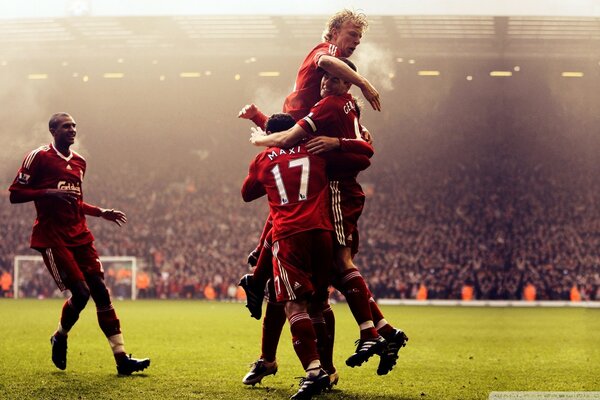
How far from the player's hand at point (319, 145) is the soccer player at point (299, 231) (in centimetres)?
5

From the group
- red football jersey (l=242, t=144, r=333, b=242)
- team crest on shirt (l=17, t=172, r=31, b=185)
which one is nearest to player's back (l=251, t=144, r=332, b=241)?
red football jersey (l=242, t=144, r=333, b=242)

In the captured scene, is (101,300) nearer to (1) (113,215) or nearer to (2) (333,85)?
(1) (113,215)

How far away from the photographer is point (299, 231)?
5.52 m

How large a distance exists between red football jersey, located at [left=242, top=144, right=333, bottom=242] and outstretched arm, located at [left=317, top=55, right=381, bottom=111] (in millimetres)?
561

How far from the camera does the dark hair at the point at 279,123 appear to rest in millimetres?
5879

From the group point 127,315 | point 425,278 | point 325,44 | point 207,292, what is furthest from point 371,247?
point 325,44

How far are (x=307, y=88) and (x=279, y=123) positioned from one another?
1.88ft

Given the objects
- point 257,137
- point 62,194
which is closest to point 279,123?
point 257,137

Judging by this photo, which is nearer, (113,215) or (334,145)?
(334,145)

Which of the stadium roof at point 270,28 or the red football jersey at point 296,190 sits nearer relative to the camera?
the red football jersey at point 296,190

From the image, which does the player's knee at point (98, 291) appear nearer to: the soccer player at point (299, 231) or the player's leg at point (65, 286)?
the player's leg at point (65, 286)

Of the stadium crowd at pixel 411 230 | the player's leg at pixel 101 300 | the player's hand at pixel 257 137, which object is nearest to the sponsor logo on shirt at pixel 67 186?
the player's leg at pixel 101 300

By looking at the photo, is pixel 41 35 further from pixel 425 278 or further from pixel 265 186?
pixel 265 186

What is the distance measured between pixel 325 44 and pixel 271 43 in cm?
2375
